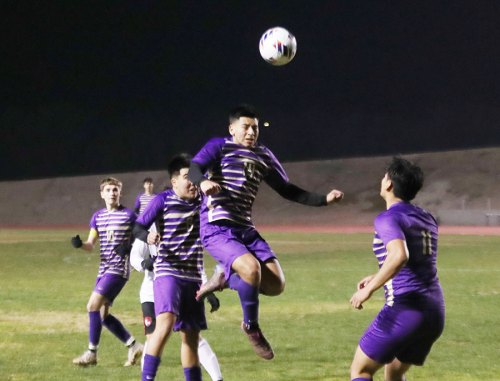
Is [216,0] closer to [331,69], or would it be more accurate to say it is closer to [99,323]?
[331,69]

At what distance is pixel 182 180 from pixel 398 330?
2.43 metres

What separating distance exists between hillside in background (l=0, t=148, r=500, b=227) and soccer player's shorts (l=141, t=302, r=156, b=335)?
45251 mm

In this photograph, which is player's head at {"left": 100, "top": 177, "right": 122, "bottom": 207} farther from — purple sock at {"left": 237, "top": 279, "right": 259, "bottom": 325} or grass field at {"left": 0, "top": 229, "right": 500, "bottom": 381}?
purple sock at {"left": 237, "top": 279, "right": 259, "bottom": 325}

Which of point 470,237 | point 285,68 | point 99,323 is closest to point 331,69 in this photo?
point 285,68

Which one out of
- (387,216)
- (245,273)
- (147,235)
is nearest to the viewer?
(387,216)

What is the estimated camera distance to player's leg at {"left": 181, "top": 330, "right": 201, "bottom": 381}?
6516 millimetres

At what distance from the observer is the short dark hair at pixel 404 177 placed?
5254mm

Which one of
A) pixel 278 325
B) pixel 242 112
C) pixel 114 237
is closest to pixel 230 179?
pixel 242 112

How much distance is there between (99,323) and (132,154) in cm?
5568

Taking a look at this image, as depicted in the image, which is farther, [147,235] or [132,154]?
[132,154]

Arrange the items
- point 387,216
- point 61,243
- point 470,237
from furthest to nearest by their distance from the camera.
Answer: point 470,237, point 61,243, point 387,216

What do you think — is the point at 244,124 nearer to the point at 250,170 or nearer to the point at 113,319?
the point at 250,170

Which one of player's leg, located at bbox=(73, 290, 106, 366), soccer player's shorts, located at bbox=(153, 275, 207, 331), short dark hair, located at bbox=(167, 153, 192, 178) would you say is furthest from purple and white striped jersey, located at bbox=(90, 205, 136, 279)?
soccer player's shorts, located at bbox=(153, 275, 207, 331)

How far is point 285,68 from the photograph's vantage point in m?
60.4
